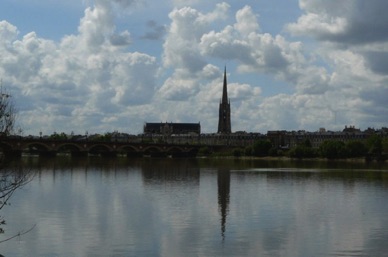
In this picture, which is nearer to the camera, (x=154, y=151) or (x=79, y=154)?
(x=79, y=154)

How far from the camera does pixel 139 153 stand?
167 meters

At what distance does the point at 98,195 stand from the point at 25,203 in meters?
7.58

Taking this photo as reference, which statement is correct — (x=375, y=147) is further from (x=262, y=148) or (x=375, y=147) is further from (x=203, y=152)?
(x=203, y=152)

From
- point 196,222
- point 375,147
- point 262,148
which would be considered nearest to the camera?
point 196,222

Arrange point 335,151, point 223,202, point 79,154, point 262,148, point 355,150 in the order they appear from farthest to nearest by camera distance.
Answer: point 262,148 < point 79,154 < point 355,150 < point 335,151 < point 223,202

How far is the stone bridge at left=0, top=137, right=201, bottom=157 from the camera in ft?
449

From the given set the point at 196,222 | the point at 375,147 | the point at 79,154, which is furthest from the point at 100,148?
the point at 196,222

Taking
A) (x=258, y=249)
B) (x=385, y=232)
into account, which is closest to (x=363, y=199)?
(x=385, y=232)

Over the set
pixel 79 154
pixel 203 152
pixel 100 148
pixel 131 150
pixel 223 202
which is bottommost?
pixel 223 202

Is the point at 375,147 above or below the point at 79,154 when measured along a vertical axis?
above

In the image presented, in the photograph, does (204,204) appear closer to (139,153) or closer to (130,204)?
(130,204)

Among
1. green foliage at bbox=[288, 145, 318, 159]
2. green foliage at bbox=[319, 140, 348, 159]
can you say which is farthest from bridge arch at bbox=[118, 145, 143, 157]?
green foliage at bbox=[319, 140, 348, 159]

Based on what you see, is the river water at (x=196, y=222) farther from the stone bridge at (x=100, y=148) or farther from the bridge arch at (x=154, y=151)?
the bridge arch at (x=154, y=151)

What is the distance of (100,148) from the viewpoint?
155m
